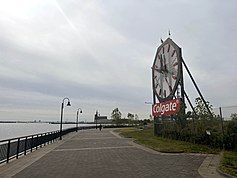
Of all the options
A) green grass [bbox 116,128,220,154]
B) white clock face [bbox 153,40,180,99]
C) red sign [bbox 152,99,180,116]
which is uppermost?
white clock face [bbox 153,40,180,99]

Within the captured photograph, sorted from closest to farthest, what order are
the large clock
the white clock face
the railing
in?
the railing
the large clock
the white clock face

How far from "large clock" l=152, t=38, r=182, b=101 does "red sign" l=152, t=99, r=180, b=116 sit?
2.04 metres

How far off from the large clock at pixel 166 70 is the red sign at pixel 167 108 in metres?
2.04

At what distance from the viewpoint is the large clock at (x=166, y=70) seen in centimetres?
3446

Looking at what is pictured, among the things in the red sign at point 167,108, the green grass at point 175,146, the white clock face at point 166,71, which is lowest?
the green grass at point 175,146

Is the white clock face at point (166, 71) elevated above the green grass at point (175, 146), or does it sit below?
above

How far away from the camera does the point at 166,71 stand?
121 ft

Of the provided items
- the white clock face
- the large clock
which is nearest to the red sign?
the large clock

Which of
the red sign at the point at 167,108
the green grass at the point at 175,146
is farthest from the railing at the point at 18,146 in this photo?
the red sign at the point at 167,108

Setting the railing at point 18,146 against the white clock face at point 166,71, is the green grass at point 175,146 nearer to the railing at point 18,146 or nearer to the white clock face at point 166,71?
the railing at point 18,146

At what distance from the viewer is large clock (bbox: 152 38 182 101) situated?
34456 millimetres

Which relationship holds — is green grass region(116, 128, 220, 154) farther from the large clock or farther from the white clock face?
the white clock face

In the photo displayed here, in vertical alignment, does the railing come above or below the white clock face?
below

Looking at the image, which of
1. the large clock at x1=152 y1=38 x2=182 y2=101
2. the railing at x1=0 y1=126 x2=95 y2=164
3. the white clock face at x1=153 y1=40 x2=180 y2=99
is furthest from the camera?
the white clock face at x1=153 y1=40 x2=180 y2=99
